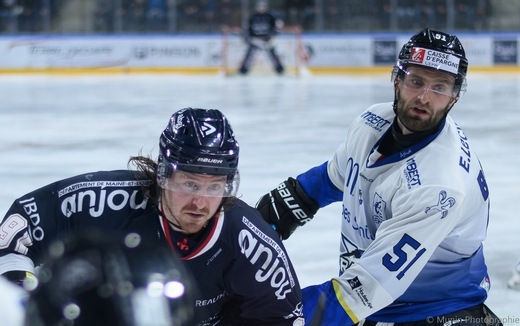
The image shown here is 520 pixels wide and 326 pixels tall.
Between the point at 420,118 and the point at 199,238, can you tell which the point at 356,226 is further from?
the point at 199,238

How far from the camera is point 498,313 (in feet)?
9.82

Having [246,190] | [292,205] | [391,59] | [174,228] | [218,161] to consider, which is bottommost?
[391,59]

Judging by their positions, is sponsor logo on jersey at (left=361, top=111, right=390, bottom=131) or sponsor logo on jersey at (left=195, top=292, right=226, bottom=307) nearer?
sponsor logo on jersey at (left=195, top=292, right=226, bottom=307)

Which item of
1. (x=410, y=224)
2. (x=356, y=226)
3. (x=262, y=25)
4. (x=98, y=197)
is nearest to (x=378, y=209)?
(x=356, y=226)

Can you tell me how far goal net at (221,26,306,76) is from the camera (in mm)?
16234

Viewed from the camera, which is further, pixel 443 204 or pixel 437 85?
pixel 437 85

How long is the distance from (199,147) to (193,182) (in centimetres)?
8

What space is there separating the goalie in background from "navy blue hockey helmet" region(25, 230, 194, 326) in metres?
14.7

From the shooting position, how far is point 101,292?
1078mm

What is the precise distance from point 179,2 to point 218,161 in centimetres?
1485

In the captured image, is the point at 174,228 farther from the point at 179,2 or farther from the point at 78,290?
the point at 179,2

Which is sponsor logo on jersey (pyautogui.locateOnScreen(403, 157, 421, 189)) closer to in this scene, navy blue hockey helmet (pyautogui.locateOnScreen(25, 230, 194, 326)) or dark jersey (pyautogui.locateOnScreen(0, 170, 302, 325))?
dark jersey (pyautogui.locateOnScreen(0, 170, 302, 325))

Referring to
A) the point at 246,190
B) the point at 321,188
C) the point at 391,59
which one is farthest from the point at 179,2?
the point at 321,188

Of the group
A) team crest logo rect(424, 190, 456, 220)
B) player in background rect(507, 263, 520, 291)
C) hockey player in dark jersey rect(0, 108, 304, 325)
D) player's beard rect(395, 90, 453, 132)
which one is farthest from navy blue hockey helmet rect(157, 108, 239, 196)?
player in background rect(507, 263, 520, 291)
